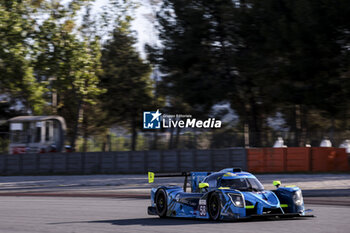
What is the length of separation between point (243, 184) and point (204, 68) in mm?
28986

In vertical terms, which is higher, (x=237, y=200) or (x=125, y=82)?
(x=125, y=82)

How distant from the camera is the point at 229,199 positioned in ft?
38.6

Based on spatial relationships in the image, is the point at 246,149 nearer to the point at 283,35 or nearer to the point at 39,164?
the point at 283,35

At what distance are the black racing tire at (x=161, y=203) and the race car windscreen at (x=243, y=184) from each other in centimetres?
180

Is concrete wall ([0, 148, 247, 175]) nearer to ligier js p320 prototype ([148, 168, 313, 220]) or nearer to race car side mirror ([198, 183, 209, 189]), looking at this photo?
ligier js p320 prototype ([148, 168, 313, 220])

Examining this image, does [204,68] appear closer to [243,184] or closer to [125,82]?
[125,82]

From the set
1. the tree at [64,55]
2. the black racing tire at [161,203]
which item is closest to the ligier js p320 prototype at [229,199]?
the black racing tire at [161,203]

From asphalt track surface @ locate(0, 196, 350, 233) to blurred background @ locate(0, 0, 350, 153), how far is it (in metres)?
16.8

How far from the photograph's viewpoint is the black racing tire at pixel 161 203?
13.9 meters

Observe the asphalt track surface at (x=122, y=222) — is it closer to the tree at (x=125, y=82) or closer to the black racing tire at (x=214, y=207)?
the black racing tire at (x=214, y=207)

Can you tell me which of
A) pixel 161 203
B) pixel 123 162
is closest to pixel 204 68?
pixel 123 162

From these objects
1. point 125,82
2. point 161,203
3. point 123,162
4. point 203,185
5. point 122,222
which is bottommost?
point 122,222

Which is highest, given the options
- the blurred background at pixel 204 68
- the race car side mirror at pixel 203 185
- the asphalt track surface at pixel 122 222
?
the blurred background at pixel 204 68

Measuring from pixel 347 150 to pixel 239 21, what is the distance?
12411mm
